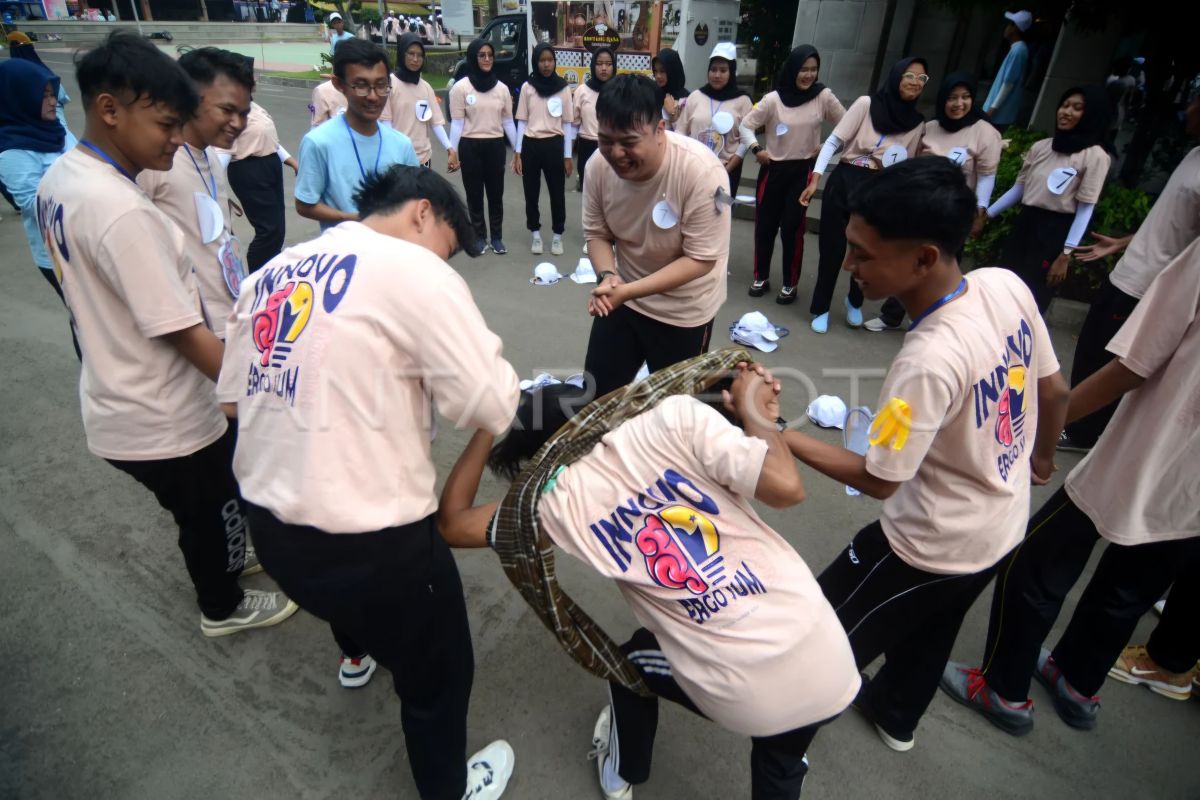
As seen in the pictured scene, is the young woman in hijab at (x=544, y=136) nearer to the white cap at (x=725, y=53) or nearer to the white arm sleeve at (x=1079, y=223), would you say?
the white cap at (x=725, y=53)

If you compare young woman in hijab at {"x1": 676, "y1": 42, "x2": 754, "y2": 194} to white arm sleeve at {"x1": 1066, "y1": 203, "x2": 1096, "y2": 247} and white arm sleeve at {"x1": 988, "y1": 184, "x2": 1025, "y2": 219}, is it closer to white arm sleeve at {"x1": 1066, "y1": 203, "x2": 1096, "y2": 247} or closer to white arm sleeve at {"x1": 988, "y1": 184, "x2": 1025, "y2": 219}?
white arm sleeve at {"x1": 988, "y1": 184, "x2": 1025, "y2": 219}

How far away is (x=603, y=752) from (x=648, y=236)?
1.90 m

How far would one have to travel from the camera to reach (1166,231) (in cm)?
286

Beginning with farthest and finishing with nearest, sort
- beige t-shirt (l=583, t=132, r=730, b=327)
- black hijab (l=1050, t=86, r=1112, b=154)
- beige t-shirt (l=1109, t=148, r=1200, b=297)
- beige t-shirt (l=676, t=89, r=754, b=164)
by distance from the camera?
beige t-shirt (l=676, t=89, r=754, b=164)
black hijab (l=1050, t=86, r=1112, b=154)
beige t-shirt (l=1109, t=148, r=1200, b=297)
beige t-shirt (l=583, t=132, r=730, b=327)

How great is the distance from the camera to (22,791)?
1867 mm

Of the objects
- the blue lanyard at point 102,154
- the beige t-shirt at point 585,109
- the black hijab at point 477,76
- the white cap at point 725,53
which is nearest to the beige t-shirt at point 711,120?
the white cap at point 725,53

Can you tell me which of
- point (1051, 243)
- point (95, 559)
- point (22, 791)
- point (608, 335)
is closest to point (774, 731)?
point (608, 335)

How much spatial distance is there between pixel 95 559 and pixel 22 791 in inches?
40.8

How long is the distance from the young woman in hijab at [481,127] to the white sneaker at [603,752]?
14.8 feet

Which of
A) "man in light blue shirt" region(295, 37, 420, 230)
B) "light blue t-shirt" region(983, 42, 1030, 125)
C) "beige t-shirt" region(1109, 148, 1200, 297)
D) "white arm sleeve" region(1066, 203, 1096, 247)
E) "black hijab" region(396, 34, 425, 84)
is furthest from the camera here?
"light blue t-shirt" region(983, 42, 1030, 125)

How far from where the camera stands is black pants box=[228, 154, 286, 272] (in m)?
4.44

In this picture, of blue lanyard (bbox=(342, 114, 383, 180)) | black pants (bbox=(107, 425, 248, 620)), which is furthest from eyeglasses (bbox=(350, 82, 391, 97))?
black pants (bbox=(107, 425, 248, 620))

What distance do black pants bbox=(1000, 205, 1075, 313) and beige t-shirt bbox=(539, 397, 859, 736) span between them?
377 cm

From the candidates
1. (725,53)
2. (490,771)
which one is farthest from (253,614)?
(725,53)
